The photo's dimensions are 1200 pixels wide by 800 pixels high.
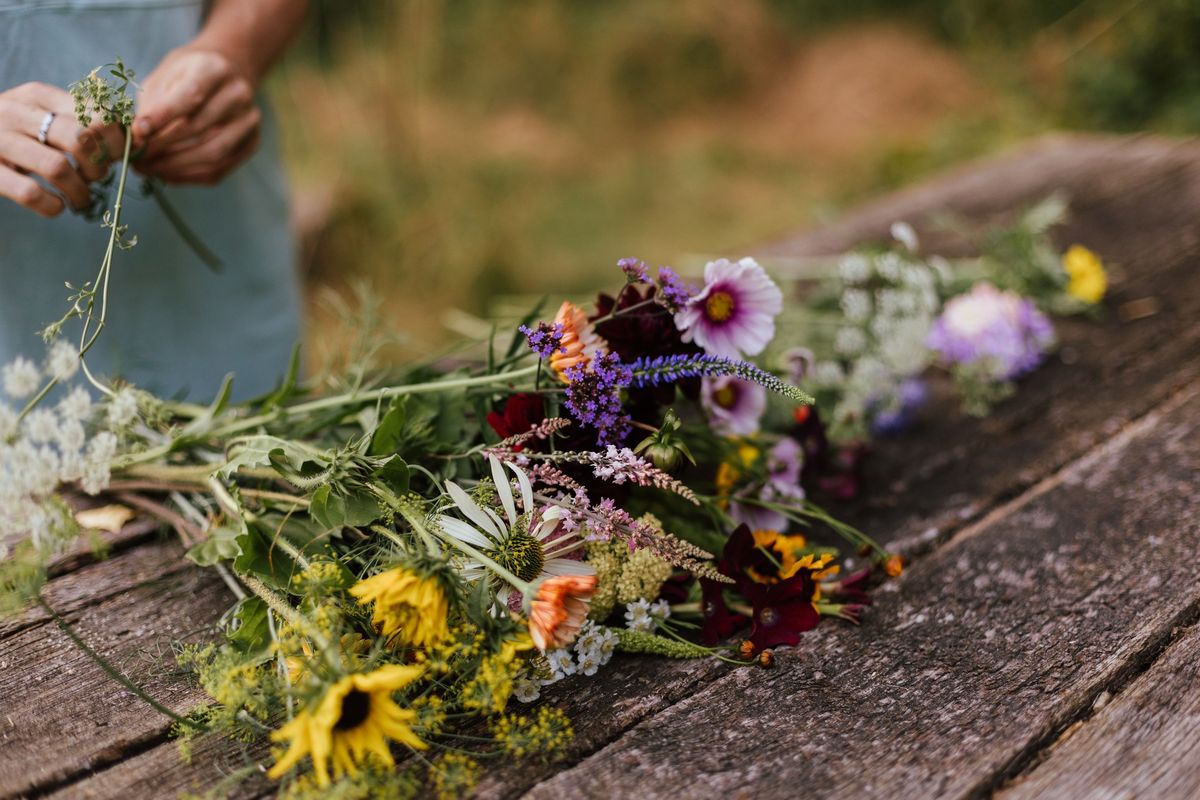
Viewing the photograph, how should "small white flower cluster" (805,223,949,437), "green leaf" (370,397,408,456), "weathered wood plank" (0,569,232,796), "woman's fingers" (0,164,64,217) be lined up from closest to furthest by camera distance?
"weathered wood plank" (0,569,232,796), "green leaf" (370,397,408,456), "woman's fingers" (0,164,64,217), "small white flower cluster" (805,223,949,437)

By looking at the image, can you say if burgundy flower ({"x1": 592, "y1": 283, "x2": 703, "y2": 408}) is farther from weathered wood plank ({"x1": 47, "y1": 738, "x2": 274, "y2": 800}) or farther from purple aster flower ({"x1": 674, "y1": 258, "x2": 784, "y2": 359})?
weathered wood plank ({"x1": 47, "y1": 738, "x2": 274, "y2": 800})

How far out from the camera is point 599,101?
20.7 feet

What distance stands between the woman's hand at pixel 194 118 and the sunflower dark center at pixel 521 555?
63 centimetres

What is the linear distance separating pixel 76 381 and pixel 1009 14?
5204mm

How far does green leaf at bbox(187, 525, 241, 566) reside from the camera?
2.81 feet

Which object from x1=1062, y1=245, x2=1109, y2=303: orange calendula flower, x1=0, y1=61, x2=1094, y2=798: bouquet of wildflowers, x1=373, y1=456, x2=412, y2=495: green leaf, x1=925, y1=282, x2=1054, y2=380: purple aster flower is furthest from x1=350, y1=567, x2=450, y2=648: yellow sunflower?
x1=1062, y1=245, x2=1109, y2=303: orange calendula flower

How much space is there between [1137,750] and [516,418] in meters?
0.56

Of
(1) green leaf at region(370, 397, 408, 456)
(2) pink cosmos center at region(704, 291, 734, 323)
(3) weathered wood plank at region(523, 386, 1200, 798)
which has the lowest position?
(3) weathered wood plank at region(523, 386, 1200, 798)

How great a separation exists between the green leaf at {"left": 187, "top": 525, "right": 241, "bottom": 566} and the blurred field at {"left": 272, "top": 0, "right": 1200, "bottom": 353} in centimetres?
126

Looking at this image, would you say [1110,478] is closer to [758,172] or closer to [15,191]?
[15,191]

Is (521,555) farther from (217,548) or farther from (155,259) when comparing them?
(155,259)

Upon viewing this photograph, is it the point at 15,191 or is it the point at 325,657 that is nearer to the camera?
the point at 325,657

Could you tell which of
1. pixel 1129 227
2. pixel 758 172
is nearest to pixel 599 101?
pixel 758 172

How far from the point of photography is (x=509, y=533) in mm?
780
